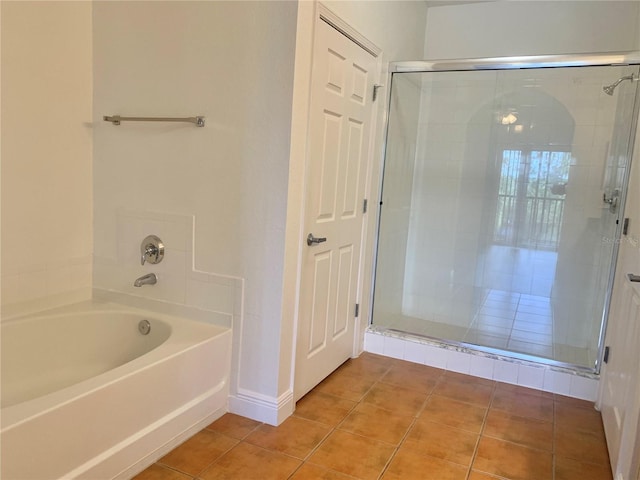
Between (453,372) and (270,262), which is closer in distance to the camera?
(270,262)

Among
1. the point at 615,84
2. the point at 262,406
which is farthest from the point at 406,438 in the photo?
the point at 615,84

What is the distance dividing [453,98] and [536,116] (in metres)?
0.62

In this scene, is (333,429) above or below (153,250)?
below

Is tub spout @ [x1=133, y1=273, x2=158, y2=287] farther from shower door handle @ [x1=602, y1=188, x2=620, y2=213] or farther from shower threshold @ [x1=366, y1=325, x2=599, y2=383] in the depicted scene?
shower door handle @ [x1=602, y1=188, x2=620, y2=213]

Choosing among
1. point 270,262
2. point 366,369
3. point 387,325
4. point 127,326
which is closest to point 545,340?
point 387,325

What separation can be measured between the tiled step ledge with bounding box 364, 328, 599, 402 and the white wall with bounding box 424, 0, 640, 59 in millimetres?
2243

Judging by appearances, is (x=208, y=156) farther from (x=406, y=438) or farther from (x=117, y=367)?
(x=406, y=438)

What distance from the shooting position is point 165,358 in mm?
1966

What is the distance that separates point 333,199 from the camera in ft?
8.49

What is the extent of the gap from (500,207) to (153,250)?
105 inches

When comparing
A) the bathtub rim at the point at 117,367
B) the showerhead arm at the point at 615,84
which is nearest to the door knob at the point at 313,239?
the bathtub rim at the point at 117,367

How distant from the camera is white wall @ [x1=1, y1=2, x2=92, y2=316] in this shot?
2.16 metres

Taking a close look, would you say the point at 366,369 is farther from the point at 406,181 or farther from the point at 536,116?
the point at 536,116

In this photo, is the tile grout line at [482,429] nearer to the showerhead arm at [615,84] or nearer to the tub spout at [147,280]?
the tub spout at [147,280]
